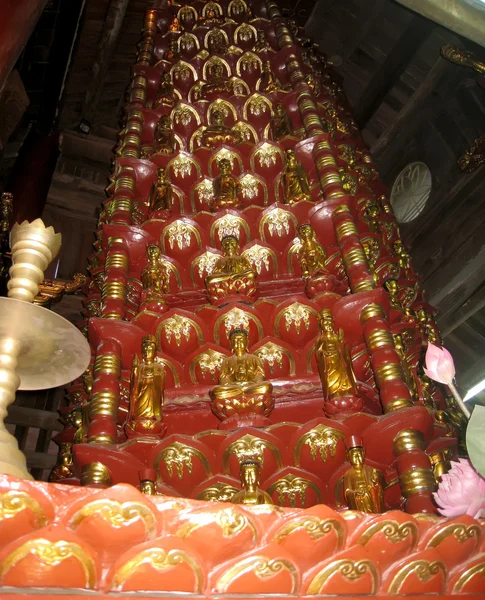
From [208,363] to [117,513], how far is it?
7.36 ft

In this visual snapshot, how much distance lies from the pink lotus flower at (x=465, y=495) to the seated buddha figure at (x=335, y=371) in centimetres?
119

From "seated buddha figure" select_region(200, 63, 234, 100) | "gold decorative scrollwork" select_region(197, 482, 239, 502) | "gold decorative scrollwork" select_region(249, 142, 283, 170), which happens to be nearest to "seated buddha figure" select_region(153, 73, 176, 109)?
"seated buddha figure" select_region(200, 63, 234, 100)

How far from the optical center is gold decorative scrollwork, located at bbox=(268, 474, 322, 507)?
3.10 metres

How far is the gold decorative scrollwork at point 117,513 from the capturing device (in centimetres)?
154

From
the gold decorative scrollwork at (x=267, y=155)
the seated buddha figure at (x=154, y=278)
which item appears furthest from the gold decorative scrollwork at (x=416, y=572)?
the gold decorative scrollwork at (x=267, y=155)

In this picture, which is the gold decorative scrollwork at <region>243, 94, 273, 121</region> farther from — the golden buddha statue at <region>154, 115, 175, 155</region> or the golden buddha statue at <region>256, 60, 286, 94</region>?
the golden buddha statue at <region>154, 115, 175, 155</region>

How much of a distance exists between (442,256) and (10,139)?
6.46 meters

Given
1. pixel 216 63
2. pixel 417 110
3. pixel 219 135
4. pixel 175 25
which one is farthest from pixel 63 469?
pixel 417 110

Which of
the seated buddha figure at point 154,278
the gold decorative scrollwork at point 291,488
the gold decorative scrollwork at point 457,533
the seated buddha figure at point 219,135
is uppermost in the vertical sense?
the gold decorative scrollwork at point 457,533

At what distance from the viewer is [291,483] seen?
3.11m

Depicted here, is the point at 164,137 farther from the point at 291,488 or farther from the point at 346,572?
the point at 346,572

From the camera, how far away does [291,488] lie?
122 inches

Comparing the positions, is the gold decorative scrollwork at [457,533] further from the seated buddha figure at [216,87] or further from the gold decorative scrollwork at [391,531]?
the seated buddha figure at [216,87]

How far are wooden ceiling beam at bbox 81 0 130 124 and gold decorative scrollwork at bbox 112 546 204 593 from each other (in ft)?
26.6
